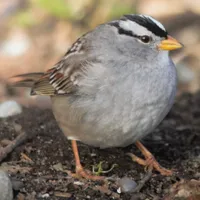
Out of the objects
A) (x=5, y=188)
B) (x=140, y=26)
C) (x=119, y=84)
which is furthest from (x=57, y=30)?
(x=5, y=188)

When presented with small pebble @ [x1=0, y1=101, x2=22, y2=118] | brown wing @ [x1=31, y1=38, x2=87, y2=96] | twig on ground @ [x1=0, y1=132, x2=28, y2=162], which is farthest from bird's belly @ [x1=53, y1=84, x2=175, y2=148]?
small pebble @ [x1=0, y1=101, x2=22, y2=118]

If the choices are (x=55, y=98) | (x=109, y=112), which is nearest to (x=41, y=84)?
(x=55, y=98)

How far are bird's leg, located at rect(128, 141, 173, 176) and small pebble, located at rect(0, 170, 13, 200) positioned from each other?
1026 mm

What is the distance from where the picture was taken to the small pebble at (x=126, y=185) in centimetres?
370

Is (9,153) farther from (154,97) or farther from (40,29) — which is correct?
(40,29)

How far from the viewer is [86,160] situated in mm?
4250

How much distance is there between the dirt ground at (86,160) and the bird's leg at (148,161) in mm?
40

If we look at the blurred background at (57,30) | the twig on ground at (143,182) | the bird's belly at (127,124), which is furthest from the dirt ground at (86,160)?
the blurred background at (57,30)

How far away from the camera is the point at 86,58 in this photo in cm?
398

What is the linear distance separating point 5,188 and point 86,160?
3.09 feet

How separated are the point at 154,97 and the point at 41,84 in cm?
105

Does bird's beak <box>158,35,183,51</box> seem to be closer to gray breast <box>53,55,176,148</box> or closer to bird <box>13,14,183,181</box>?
bird <box>13,14,183,181</box>

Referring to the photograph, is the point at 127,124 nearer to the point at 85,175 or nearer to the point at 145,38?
the point at 85,175

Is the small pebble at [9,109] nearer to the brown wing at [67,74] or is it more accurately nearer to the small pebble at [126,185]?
the brown wing at [67,74]
